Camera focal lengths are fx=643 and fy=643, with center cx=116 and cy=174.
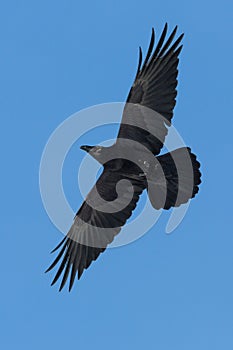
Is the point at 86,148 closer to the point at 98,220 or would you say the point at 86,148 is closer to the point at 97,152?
the point at 97,152

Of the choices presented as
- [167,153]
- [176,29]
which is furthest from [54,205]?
[176,29]

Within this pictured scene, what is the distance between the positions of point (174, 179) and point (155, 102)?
1.41 meters

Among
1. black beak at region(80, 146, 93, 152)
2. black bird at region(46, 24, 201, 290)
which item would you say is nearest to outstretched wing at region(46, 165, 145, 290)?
black bird at region(46, 24, 201, 290)

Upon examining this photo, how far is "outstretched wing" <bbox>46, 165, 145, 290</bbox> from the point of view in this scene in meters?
10.7

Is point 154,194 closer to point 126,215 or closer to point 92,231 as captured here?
point 126,215

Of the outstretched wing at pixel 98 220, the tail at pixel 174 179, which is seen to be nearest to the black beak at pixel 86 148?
the outstretched wing at pixel 98 220

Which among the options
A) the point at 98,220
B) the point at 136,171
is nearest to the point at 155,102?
the point at 136,171

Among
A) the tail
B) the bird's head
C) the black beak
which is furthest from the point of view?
the black beak

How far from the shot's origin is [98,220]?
36.7 feet

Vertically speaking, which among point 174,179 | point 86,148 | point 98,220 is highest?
point 86,148

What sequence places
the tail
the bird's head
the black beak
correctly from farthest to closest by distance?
the black beak, the bird's head, the tail

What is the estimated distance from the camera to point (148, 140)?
10.9 meters

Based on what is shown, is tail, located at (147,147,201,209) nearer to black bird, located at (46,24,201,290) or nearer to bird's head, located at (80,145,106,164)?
black bird, located at (46,24,201,290)

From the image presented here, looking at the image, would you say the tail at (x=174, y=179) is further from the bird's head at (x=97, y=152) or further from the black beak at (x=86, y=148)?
the black beak at (x=86, y=148)
